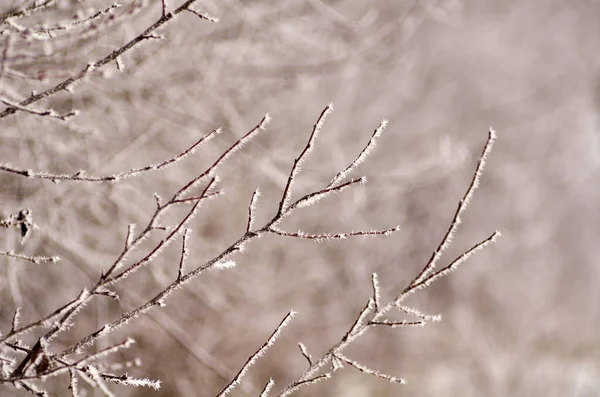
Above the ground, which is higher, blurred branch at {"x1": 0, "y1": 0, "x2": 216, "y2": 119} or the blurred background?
the blurred background

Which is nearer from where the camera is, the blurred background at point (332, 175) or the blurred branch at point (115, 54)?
the blurred branch at point (115, 54)

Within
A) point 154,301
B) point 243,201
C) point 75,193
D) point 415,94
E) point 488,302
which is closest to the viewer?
point 154,301

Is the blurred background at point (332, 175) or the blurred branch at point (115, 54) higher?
the blurred background at point (332, 175)

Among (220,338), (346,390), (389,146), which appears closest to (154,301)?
(220,338)

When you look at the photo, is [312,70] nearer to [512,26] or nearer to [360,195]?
[360,195]

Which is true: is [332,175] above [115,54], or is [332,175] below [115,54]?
above

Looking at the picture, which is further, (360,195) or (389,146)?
(389,146)

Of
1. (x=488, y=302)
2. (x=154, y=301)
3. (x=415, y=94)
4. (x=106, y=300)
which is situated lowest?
(x=154, y=301)

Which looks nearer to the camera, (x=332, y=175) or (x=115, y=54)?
(x=115, y=54)
